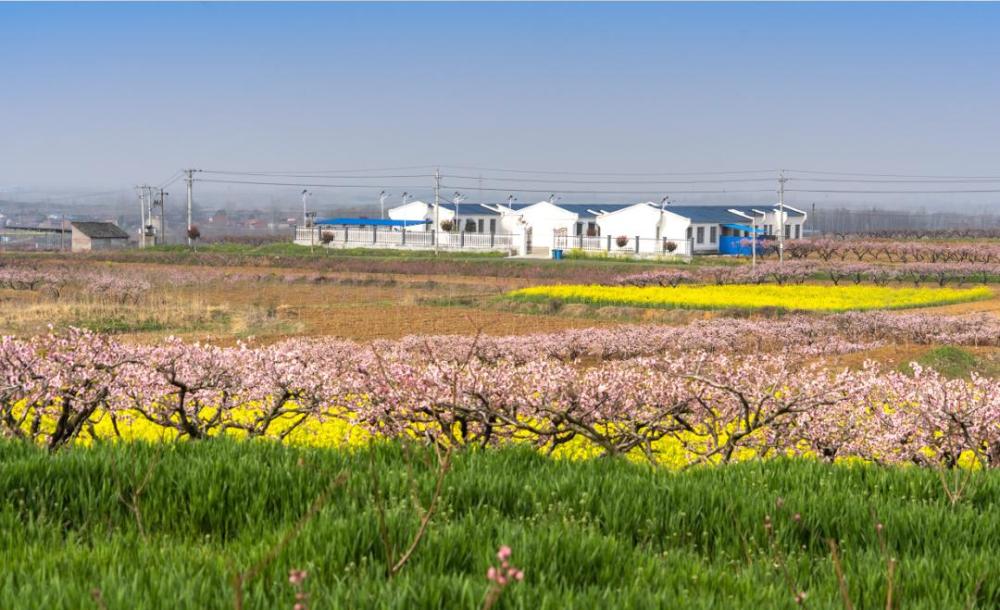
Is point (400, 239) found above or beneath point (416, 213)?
beneath

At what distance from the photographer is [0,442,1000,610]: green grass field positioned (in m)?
3.46

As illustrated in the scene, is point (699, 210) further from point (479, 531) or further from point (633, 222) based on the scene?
point (479, 531)

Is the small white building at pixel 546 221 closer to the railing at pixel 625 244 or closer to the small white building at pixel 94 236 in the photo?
the railing at pixel 625 244

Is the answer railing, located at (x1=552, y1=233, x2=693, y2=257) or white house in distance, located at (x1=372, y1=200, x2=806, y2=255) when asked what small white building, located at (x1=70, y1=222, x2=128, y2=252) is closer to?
white house in distance, located at (x1=372, y1=200, x2=806, y2=255)

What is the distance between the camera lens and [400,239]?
79.4 m

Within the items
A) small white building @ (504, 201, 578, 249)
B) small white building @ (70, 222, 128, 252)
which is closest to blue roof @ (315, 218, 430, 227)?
small white building @ (504, 201, 578, 249)

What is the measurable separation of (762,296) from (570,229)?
45.8m

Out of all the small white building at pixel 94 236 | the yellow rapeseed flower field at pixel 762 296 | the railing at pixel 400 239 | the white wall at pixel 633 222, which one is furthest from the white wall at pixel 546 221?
the yellow rapeseed flower field at pixel 762 296

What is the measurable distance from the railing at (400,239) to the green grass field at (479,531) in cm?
6703

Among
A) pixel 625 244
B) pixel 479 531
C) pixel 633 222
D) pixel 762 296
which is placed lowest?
pixel 762 296

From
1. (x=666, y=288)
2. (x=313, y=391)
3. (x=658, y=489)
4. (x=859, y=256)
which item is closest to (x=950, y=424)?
(x=658, y=489)

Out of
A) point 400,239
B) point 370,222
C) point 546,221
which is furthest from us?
point 370,222

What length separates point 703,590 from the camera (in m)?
3.71

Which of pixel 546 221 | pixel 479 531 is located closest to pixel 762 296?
pixel 479 531
